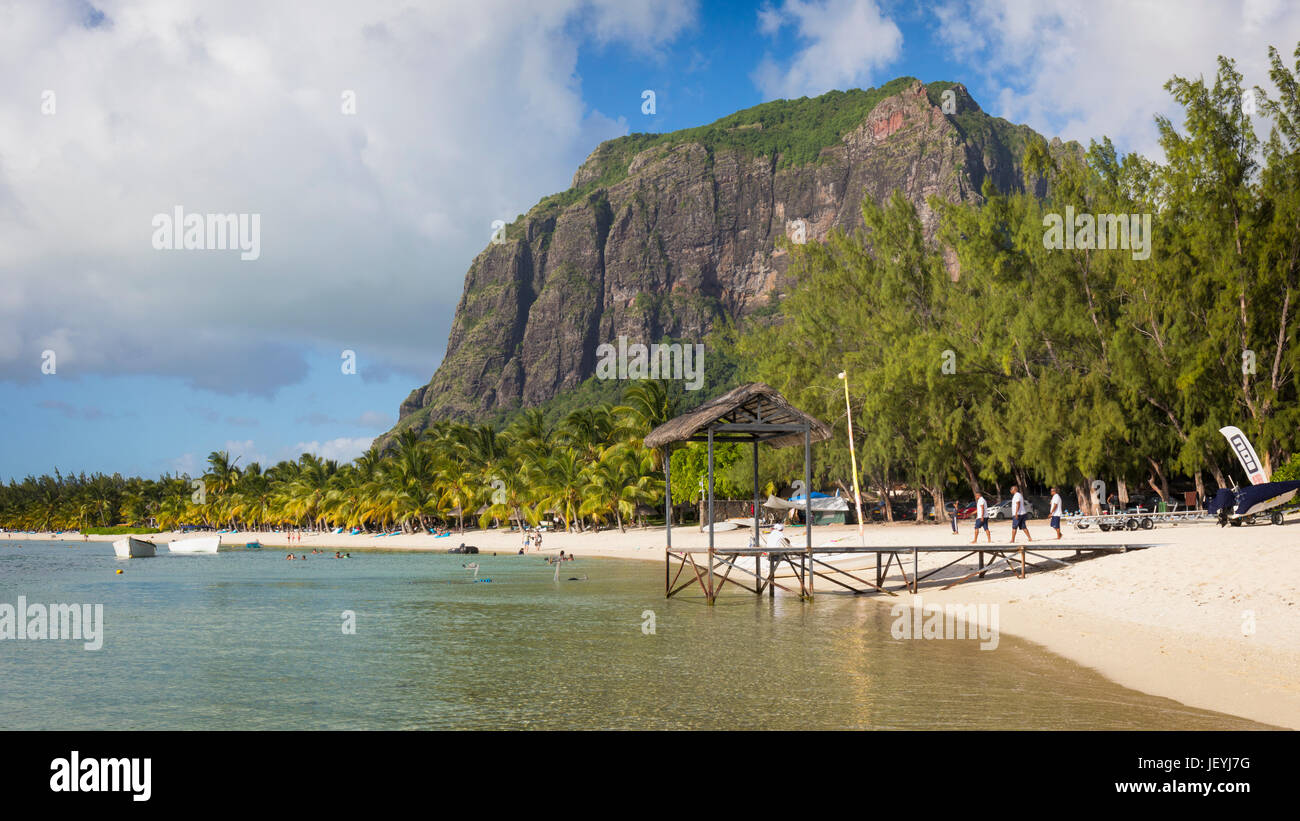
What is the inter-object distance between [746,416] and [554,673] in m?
13.1

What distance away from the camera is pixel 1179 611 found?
1705 cm

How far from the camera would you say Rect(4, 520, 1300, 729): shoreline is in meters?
11.9

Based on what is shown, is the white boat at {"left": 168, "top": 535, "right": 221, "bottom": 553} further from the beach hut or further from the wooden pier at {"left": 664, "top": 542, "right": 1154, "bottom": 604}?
the beach hut

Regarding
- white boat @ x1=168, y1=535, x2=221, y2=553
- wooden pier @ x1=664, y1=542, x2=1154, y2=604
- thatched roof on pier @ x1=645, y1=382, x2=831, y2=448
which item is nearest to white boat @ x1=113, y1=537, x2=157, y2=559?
white boat @ x1=168, y1=535, x2=221, y2=553

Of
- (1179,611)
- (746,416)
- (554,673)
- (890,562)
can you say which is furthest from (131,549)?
(1179,611)

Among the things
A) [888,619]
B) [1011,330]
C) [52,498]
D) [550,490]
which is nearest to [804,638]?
[888,619]

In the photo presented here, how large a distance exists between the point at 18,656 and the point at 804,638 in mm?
Answer: 16872

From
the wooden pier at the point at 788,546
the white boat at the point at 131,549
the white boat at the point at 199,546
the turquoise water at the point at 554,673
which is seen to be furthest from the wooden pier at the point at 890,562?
the white boat at the point at 199,546

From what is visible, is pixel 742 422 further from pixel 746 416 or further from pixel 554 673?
pixel 554 673

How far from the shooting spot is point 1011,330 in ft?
137

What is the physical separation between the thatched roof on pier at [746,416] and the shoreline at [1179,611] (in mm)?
5745

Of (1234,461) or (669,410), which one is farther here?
(669,410)
